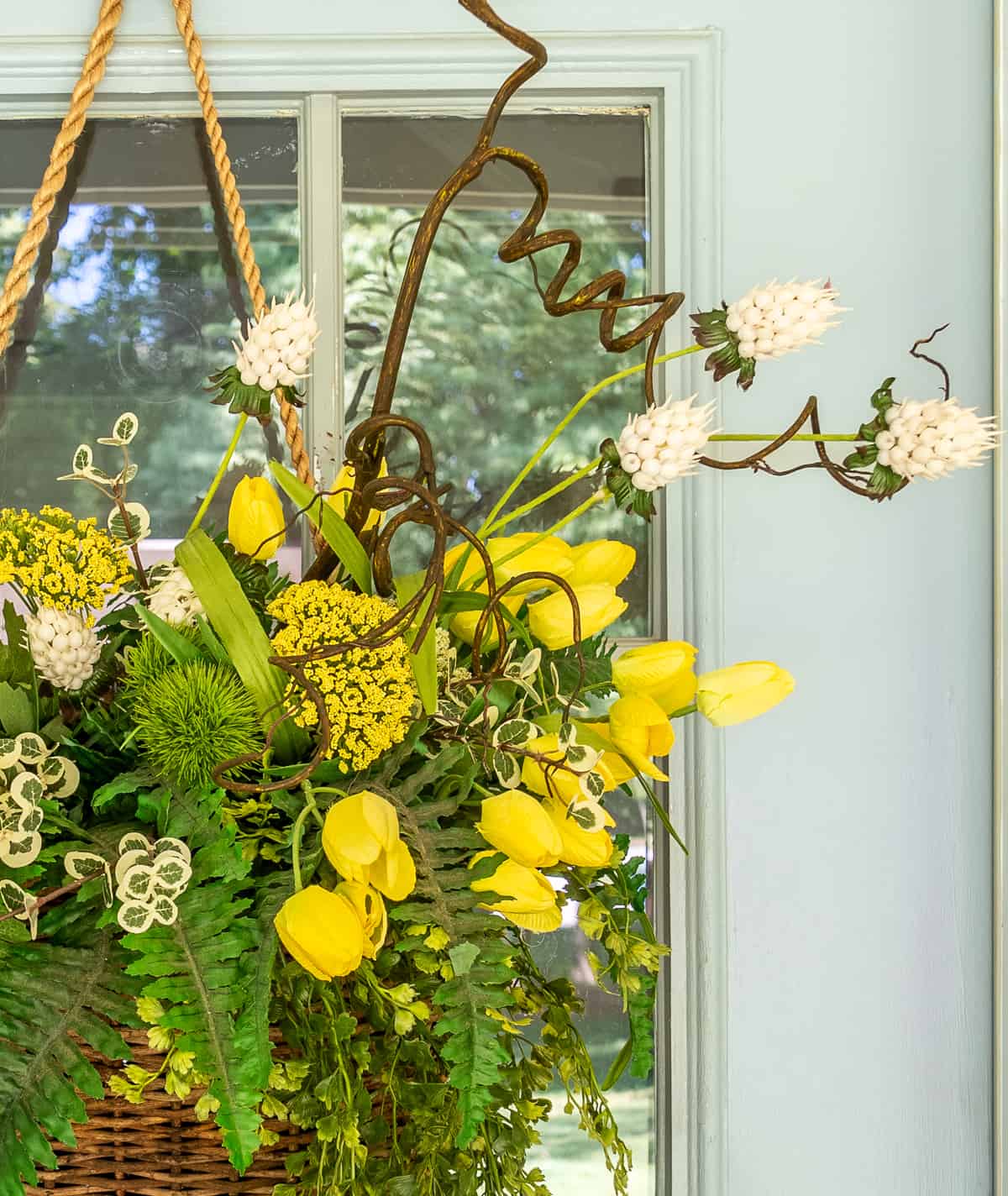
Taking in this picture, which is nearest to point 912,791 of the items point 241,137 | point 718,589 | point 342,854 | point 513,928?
point 718,589

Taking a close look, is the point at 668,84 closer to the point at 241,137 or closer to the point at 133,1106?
the point at 241,137

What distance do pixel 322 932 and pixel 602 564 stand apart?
0.27 meters

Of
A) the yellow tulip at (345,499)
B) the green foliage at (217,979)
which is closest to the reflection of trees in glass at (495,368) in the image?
the yellow tulip at (345,499)

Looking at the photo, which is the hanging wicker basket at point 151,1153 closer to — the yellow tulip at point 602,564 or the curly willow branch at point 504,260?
A: the curly willow branch at point 504,260

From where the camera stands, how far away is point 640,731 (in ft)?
1.89

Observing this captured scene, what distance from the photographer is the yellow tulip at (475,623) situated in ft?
2.01

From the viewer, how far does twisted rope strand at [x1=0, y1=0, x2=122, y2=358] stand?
2.51 ft

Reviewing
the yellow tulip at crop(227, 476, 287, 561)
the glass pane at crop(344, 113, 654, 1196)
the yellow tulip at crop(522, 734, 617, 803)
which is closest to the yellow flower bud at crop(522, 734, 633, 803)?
the yellow tulip at crop(522, 734, 617, 803)

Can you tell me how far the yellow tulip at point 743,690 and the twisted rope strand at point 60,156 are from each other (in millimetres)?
573

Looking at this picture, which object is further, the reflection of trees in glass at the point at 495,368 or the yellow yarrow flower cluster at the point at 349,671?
the reflection of trees in glass at the point at 495,368

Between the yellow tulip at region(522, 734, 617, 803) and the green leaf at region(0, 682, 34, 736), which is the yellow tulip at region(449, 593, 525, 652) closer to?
the yellow tulip at region(522, 734, 617, 803)

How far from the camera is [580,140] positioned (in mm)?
866

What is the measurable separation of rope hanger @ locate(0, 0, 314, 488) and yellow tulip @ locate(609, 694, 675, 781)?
1.09ft

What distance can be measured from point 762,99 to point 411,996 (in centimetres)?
70
